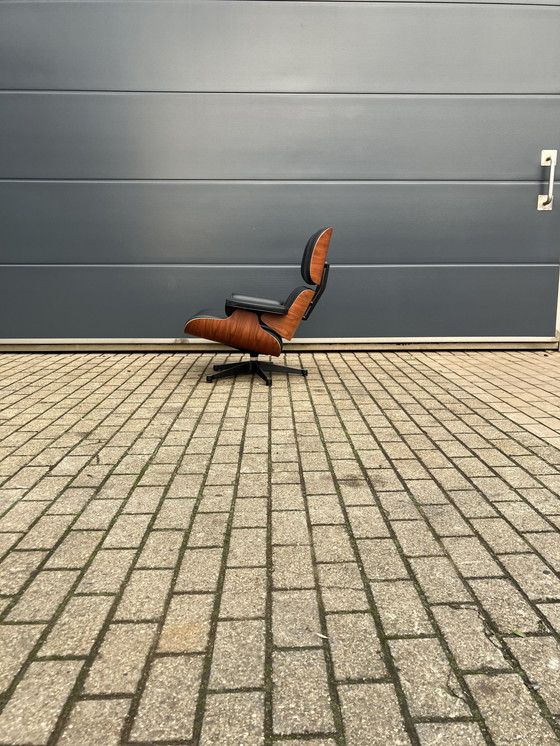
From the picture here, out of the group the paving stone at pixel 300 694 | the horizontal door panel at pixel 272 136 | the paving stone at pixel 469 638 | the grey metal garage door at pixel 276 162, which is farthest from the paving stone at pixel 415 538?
the horizontal door panel at pixel 272 136

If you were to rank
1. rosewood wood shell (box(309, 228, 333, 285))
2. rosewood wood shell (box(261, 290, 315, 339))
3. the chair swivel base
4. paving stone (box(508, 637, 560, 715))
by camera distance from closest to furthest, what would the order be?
paving stone (box(508, 637, 560, 715)) < rosewood wood shell (box(309, 228, 333, 285)) < rosewood wood shell (box(261, 290, 315, 339)) < the chair swivel base

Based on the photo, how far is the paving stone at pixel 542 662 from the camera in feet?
4.66

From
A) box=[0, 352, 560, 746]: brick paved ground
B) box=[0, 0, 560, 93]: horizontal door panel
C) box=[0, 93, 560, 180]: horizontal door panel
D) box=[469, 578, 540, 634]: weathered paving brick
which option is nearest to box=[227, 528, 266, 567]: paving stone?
box=[0, 352, 560, 746]: brick paved ground

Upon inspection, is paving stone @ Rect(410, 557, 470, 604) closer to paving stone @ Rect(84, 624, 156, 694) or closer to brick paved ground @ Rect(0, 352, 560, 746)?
brick paved ground @ Rect(0, 352, 560, 746)

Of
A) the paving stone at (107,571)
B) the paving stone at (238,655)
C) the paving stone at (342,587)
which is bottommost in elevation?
the paving stone at (342,587)

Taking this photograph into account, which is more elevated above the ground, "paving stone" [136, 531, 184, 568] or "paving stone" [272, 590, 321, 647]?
"paving stone" [136, 531, 184, 568]

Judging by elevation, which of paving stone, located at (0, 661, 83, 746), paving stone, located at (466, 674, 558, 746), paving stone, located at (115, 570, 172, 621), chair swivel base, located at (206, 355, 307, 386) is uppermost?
chair swivel base, located at (206, 355, 307, 386)

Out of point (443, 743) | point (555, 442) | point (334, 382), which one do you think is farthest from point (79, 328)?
point (443, 743)

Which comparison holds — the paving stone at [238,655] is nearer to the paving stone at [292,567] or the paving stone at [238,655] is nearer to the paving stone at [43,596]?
the paving stone at [292,567]

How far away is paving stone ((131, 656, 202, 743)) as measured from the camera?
131cm

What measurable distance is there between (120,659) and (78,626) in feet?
0.70

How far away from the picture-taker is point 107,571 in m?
1.98

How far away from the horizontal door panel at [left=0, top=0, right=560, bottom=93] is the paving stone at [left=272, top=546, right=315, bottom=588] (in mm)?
5160

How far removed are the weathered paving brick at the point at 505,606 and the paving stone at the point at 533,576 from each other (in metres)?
0.05
